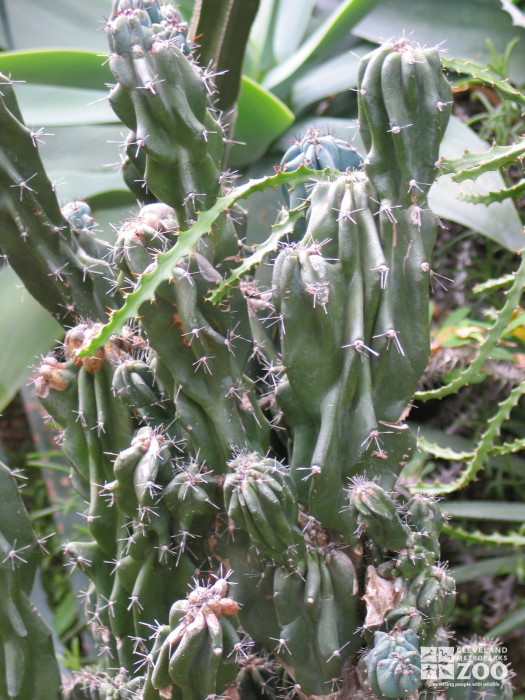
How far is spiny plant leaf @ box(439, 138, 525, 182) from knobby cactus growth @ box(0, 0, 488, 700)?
149mm

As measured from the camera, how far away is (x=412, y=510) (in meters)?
1.12

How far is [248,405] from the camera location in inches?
43.5

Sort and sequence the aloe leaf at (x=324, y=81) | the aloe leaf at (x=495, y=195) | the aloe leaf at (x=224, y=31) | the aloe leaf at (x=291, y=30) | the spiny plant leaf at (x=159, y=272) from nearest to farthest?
1. the spiny plant leaf at (x=159, y=272)
2. the aloe leaf at (x=495, y=195)
3. the aloe leaf at (x=224, y=31)
4. the aloe leaf at (x=324, y=81)
5. the aloe leaf at (x=291, y=30)

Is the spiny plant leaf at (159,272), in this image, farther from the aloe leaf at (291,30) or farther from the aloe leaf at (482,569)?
the aloe leaf at (291,30)

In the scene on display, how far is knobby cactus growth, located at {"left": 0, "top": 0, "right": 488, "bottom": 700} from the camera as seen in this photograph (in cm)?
99

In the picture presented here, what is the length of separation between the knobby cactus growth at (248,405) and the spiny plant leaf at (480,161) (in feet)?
0.49

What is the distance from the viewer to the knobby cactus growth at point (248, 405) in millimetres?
993

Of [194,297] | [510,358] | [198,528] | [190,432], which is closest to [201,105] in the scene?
[194,297]

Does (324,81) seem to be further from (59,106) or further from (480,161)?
(480,161)

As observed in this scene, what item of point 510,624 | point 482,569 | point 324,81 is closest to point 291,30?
point 324,81

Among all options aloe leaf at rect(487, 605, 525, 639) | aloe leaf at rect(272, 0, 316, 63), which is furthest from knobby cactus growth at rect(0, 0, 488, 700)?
aloe leaf at rect(272, 0, 316, 63)

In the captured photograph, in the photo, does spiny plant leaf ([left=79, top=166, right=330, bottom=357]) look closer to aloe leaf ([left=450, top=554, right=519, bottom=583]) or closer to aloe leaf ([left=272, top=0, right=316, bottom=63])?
aloe leaf ([left=450, top=554, right=519, bottom=583])

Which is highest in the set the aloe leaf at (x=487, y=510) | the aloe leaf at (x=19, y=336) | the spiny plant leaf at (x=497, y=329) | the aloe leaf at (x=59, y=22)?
the aloe leaf at (x=59, y=22)

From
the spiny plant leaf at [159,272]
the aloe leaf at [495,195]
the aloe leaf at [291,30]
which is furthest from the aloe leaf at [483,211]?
the spiny plant leaf at [159,272]
